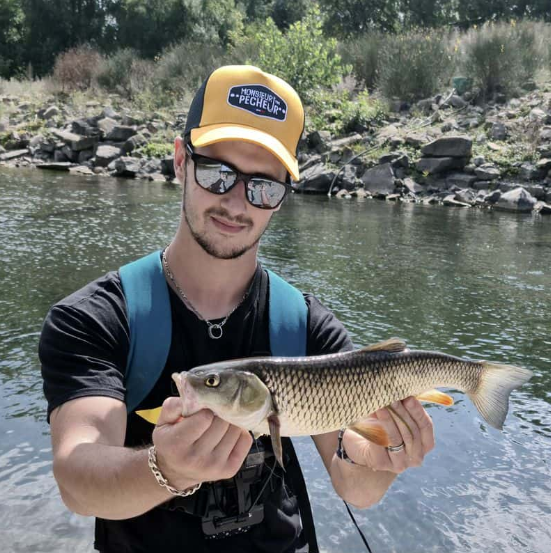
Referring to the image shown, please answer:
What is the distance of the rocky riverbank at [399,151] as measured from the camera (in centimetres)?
2141

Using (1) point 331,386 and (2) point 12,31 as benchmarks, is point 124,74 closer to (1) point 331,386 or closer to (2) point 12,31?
(2) point 12,31

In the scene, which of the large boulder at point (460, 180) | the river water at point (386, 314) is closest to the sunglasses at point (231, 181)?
the river water at point (386, 314)

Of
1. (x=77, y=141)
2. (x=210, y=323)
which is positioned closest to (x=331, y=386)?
(x=210, y=323)

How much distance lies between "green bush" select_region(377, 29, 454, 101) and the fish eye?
2868 cm

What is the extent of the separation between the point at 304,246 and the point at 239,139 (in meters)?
10.5

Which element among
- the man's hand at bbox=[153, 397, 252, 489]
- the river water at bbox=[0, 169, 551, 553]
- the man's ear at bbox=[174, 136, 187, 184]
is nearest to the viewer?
the man's hand at bbox=[153, 397, 252, 489]

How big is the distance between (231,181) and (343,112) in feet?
86.2

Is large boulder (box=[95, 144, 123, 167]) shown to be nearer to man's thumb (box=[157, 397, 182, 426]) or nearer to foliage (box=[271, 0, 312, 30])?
man's thumb (box=[157, 397, 182, 426])

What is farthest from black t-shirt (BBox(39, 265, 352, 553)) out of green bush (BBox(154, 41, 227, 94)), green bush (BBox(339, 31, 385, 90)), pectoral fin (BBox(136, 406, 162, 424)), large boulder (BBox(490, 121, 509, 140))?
green bush (BBox(154, 41, 227, 94))

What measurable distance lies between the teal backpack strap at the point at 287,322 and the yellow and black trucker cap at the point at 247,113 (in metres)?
0.49

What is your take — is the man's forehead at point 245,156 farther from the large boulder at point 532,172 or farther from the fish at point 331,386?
the large boulder at point 532,172

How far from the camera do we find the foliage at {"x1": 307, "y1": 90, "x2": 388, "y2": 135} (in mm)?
26969

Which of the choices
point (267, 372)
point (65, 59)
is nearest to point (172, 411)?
point (267, 372)

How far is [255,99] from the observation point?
2580 millimetres
